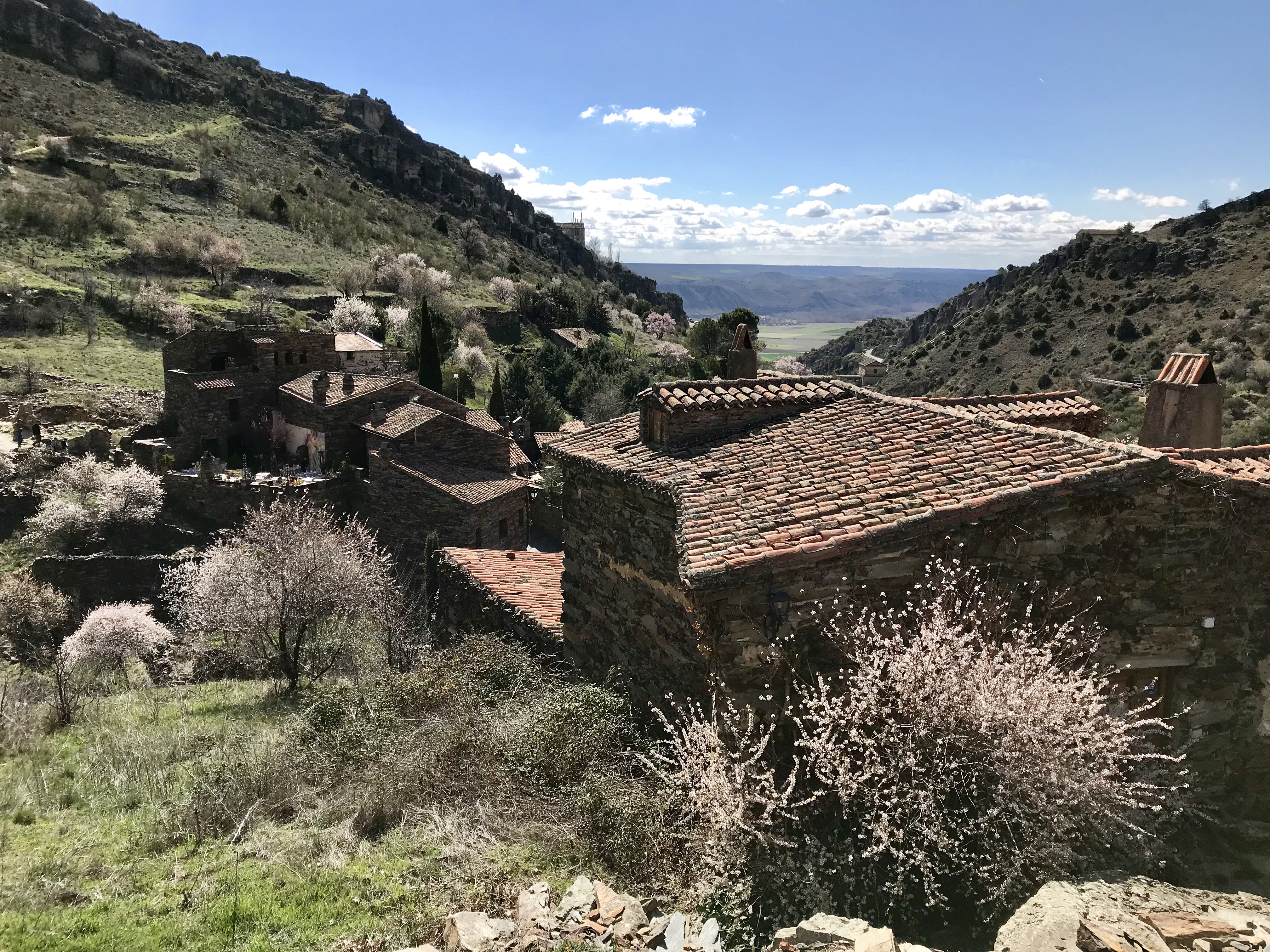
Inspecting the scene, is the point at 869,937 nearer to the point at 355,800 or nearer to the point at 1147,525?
the point at 1147,525

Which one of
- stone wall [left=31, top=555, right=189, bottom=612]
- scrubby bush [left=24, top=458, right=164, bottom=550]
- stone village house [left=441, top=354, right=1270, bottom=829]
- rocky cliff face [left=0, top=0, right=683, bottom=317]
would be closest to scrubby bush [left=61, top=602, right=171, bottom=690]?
stone wall [left=31, top=555, right=189, bottom=612]

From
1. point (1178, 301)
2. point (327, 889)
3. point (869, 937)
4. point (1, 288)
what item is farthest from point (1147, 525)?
point (1178, 301)

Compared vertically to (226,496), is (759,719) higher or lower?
higher

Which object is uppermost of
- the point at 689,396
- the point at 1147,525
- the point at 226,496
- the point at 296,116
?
the point at 296,116

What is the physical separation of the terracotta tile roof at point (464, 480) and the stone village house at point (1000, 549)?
616 inches

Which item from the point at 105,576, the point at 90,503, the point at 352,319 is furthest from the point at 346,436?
the point at 352,319

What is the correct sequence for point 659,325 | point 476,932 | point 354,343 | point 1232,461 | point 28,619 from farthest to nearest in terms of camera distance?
point 659,325 < point 354,343 < point 28,619 < point 1232,461 < point 476,932

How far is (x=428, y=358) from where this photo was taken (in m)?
38.2

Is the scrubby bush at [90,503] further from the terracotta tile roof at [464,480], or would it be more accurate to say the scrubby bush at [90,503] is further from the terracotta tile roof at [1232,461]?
the terracotta tile roof at [1232,461]

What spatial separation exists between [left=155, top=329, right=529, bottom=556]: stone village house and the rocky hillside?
24.4 meters

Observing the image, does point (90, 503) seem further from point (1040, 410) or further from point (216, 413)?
point (1040, 410)

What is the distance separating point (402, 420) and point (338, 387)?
189 inches

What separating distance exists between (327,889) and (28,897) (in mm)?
2315

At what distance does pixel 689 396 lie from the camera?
9555 millimetres
